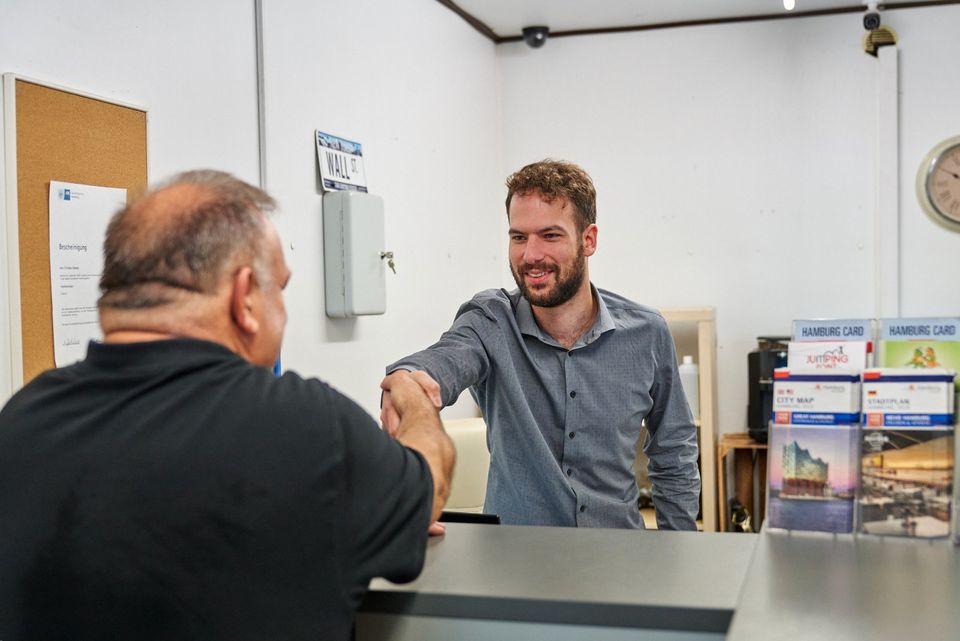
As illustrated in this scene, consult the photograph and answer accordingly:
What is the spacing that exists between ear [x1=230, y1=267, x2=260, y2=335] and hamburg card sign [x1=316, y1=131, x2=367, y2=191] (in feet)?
7.22

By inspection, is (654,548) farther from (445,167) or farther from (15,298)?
(445,167)

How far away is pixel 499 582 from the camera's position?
3.95ft

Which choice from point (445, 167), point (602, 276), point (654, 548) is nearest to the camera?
point (654, 548)

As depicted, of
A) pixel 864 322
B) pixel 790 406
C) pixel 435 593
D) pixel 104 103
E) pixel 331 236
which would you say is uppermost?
pixel 104 103

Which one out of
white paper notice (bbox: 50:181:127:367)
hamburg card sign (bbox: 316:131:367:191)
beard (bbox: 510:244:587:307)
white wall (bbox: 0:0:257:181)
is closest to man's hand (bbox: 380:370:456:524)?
beard (bbox: 510:244:587:307)

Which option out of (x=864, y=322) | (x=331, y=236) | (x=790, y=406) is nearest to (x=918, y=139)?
(x=331, y=236)

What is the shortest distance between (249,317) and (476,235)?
3716 mm

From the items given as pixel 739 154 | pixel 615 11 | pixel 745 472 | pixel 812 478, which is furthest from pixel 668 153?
pixel 812 478

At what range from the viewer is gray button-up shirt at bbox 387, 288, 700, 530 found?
2057 millimetres

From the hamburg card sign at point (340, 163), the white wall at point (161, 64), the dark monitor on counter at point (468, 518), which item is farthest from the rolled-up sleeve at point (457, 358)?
the hamburg card sign at point (340, 163)

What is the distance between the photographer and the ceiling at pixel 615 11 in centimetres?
457

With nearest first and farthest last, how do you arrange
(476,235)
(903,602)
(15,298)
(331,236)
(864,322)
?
(903,602) → (864,322) → (15,298) → (331,236) → (476,235)

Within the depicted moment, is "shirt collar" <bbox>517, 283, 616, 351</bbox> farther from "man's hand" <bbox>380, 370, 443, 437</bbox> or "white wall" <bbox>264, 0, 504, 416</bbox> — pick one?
"white wall" <bbox>264, 0, 504, 416</bbox>

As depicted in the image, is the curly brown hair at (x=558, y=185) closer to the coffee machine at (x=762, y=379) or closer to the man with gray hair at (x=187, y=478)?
the man with gray hair at (x=187, y=478)
